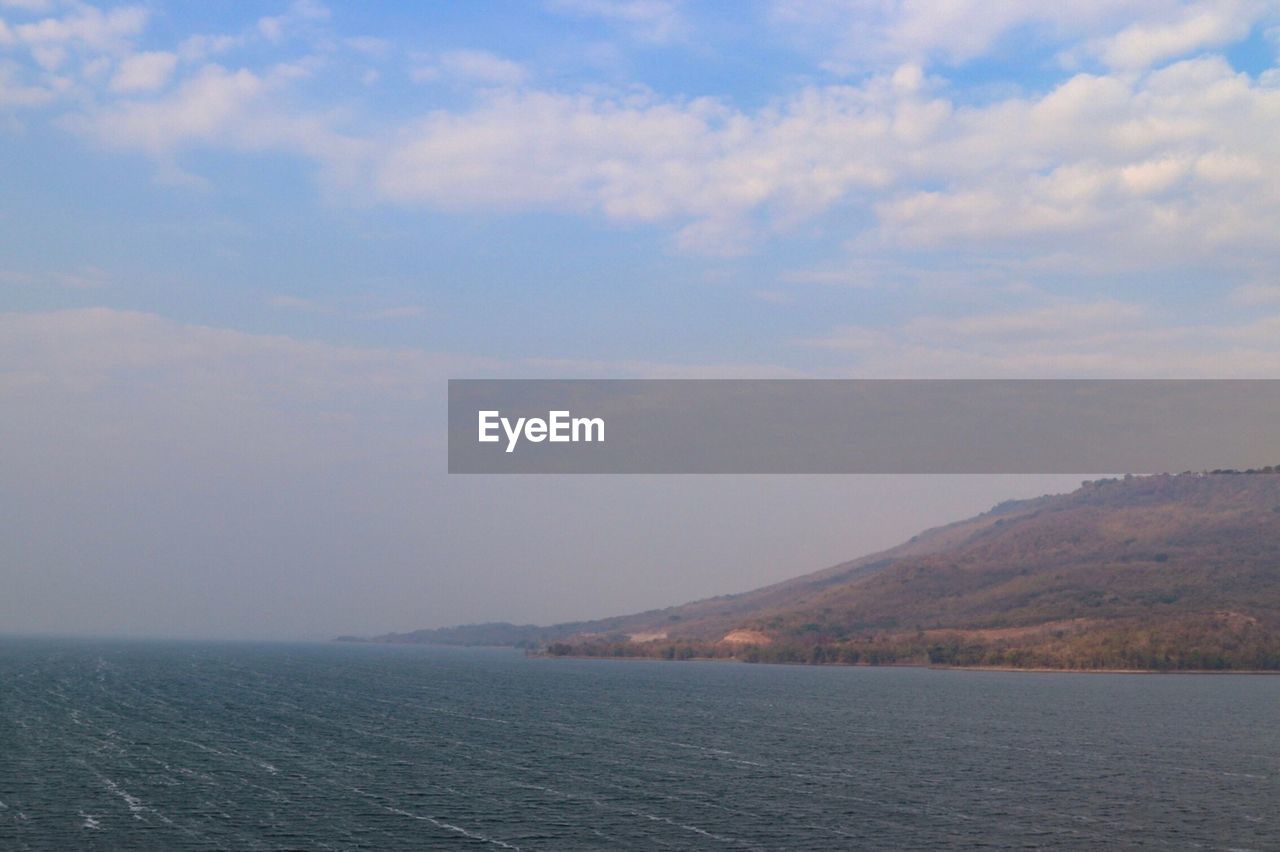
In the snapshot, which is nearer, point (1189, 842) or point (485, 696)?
point (1189, 842)

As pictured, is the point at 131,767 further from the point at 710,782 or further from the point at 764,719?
the point at 764,719

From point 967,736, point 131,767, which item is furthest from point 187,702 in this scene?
point 967,736

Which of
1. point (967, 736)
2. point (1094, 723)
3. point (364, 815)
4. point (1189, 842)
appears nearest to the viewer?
point (1189, 842)

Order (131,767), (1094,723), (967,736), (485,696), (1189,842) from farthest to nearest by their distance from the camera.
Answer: (485,696) < (1094,723) < (967,736) < (131,767) < (1189,842)

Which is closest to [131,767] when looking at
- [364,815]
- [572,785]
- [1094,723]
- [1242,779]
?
[364,815]

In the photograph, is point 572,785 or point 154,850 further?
point 572,785

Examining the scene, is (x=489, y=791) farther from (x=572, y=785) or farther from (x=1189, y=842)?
(x=1189, y=842)
